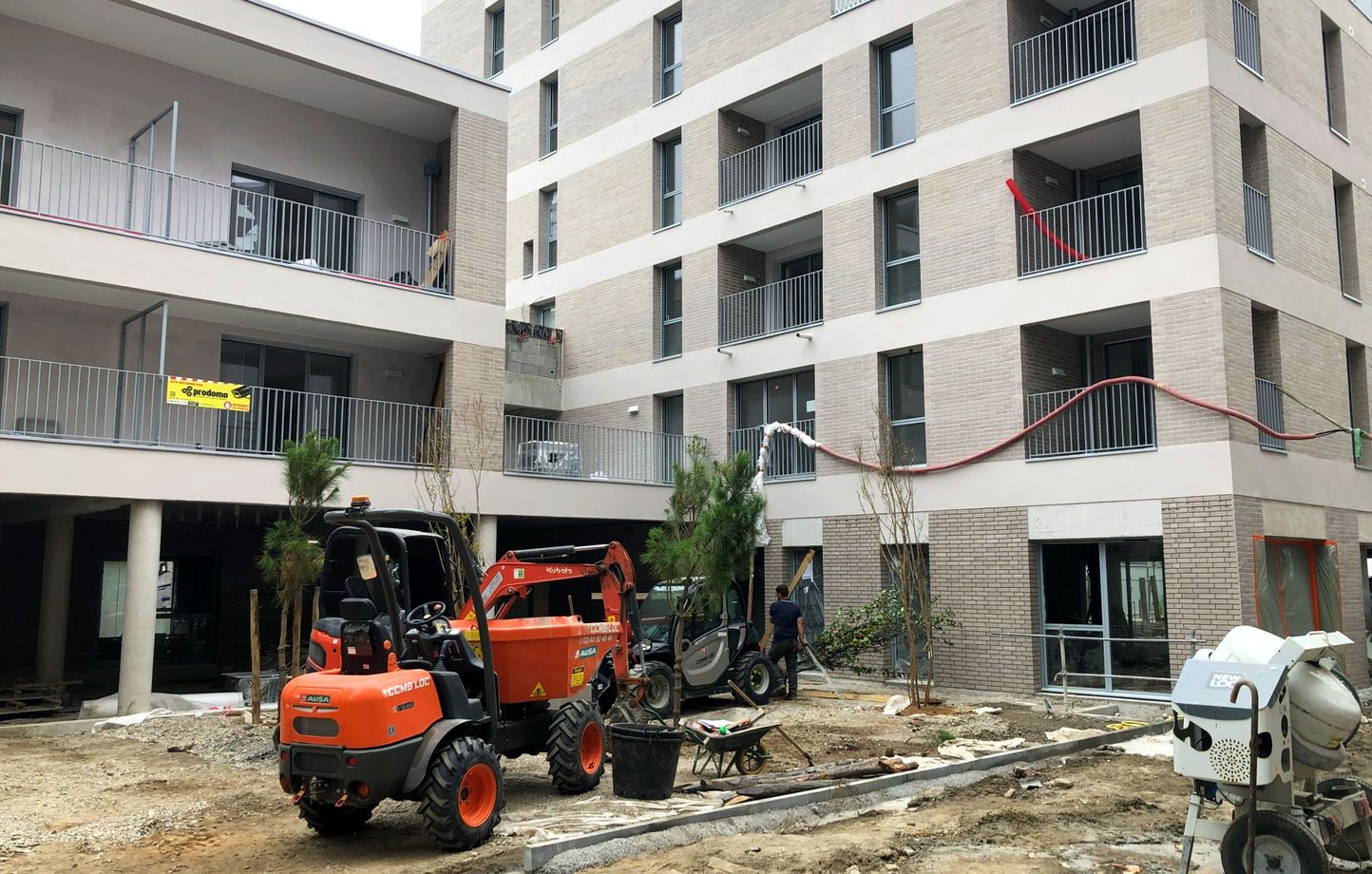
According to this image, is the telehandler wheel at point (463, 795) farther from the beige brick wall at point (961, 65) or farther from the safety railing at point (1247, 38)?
the safety railing at point (1247, 38)

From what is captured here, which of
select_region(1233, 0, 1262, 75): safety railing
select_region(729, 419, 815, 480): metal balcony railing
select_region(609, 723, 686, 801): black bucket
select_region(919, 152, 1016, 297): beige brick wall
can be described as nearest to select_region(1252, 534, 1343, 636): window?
select_region(919, 152, 1016, 297): beige brick wall

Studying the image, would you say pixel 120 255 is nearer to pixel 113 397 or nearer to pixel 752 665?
pixel 113 397

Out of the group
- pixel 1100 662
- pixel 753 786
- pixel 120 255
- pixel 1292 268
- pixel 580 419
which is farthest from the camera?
pixel 580 419

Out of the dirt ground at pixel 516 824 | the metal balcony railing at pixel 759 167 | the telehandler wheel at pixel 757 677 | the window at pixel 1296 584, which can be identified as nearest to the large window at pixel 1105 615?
the window at pixel 1296 584

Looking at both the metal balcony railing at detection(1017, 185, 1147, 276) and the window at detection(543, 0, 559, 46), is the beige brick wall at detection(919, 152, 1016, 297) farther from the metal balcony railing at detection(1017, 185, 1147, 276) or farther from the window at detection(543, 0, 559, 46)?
the window at detection(543, 0, 559, 46)

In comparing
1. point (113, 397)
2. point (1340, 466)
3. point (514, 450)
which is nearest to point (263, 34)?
point (113, 397)

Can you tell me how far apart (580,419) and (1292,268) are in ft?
48.8

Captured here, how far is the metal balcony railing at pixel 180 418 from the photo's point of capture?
15.8 metres

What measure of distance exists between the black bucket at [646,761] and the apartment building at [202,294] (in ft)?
29.2

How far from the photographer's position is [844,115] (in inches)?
818

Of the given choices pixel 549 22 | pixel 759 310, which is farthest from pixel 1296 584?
pixel 549 22

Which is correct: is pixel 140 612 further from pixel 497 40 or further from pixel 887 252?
pixel 497 40

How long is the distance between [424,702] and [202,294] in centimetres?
1059

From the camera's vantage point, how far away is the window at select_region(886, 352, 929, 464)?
1934 cm
